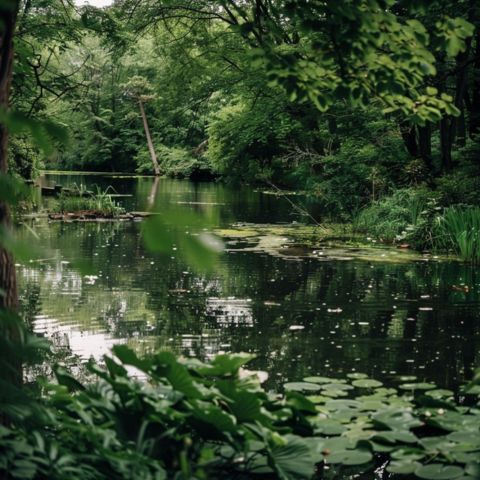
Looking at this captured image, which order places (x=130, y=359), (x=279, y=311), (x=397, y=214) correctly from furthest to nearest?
(x=397, y=214) → (x=279, y=311) → (x=130, y=359)

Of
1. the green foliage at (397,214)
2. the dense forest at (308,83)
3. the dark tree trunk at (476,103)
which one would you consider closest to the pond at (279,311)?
the dense forest at (308,83)

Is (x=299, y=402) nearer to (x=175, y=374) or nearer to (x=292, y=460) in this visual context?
(x=292, y=460)

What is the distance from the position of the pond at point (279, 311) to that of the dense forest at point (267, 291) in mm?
42

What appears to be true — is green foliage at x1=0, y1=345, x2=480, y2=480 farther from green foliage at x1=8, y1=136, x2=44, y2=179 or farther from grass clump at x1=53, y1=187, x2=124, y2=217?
grass clump at x1=53, y1=187, x2=124, y2=217

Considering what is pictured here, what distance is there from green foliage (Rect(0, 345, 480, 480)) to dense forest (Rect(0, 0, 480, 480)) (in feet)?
0.04

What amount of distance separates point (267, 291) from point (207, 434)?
6.47 meters

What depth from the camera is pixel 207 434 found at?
3596 millimetres

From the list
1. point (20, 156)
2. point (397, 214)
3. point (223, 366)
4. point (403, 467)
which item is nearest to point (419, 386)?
point (403, 467)

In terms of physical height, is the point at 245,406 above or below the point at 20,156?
below

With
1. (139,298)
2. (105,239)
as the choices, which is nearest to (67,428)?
(139,298)

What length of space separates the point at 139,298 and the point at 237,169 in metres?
21.7

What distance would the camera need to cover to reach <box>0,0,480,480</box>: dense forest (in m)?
2.95

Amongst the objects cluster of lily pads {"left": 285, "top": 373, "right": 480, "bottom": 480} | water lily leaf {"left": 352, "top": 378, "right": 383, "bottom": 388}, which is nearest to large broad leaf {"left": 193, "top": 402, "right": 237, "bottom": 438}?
cluster of lily pads {"left": 285, "top": 373, "right": 480, "bottom": 480}

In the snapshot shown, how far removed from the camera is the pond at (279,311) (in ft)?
21.9
